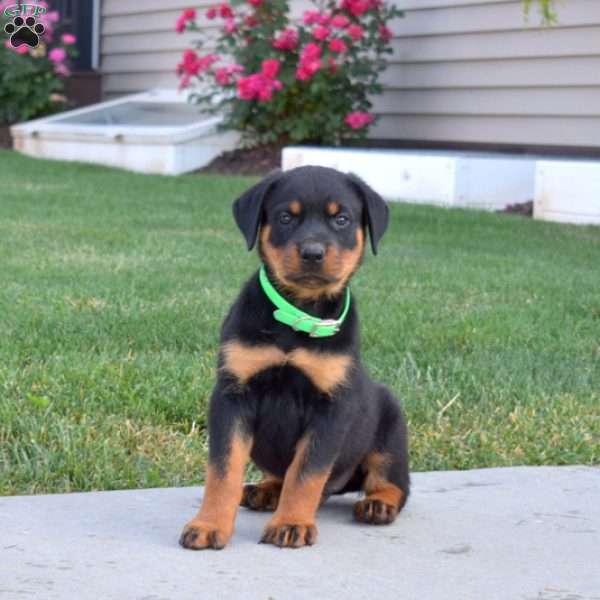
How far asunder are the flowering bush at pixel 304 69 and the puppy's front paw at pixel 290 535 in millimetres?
10169

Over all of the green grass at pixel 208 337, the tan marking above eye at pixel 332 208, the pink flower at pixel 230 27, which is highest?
the tan marking above eye at pixel 332 208

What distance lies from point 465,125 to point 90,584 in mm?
10906

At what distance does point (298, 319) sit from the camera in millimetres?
3553

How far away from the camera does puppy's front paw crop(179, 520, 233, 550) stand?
3.44m

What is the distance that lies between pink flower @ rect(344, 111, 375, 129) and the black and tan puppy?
395 inches

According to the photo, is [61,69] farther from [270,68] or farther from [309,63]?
[309,63]

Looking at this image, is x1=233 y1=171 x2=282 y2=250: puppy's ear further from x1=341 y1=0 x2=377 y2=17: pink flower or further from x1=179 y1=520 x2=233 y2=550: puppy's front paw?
x1=341 y1=0 x2=377 y2=17: pink flower

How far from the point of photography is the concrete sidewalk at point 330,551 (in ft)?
10.4

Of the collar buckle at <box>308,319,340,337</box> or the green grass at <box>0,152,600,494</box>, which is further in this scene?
the green grass at <box>0,152,600,494</box>

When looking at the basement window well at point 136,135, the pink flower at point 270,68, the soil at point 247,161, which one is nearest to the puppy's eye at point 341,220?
the pink flower at point 270,68

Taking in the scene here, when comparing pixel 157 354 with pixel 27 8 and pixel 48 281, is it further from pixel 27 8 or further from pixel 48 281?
pixel 27 8

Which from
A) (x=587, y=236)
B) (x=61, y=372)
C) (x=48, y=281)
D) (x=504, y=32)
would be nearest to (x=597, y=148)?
(x=504, y=32)

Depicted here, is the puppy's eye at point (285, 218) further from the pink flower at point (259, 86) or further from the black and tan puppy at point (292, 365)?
the pink flower at point (259, 86)

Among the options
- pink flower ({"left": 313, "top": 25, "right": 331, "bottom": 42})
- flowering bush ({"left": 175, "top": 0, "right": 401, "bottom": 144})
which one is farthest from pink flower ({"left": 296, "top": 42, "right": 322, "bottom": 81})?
pink flower ({"left": 313, "top": 25, "right": 331, "bottom": 42})
